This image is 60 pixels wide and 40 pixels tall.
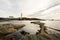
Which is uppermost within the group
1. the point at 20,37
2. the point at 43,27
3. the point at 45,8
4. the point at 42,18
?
the point at 45,8

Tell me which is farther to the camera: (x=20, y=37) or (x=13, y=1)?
(x=13, y=1)

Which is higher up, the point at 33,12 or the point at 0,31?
the point at 33,12

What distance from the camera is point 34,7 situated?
2945mm

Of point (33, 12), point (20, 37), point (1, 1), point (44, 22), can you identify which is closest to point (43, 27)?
point (44, 22)

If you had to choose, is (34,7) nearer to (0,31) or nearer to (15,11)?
(15,11)

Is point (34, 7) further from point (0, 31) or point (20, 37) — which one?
point (0, 31)

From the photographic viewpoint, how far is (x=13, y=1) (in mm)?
2930

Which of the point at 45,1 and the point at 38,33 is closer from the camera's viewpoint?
the point at 38,33

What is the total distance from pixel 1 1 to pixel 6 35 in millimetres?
918

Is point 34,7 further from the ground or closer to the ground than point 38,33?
further from the ground

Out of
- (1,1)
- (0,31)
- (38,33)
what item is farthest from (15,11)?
(38,33)

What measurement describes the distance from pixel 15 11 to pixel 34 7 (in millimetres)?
520

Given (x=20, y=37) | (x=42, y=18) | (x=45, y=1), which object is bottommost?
(x=20, y=37)

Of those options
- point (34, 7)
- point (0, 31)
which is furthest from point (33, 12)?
point (0, 31)
